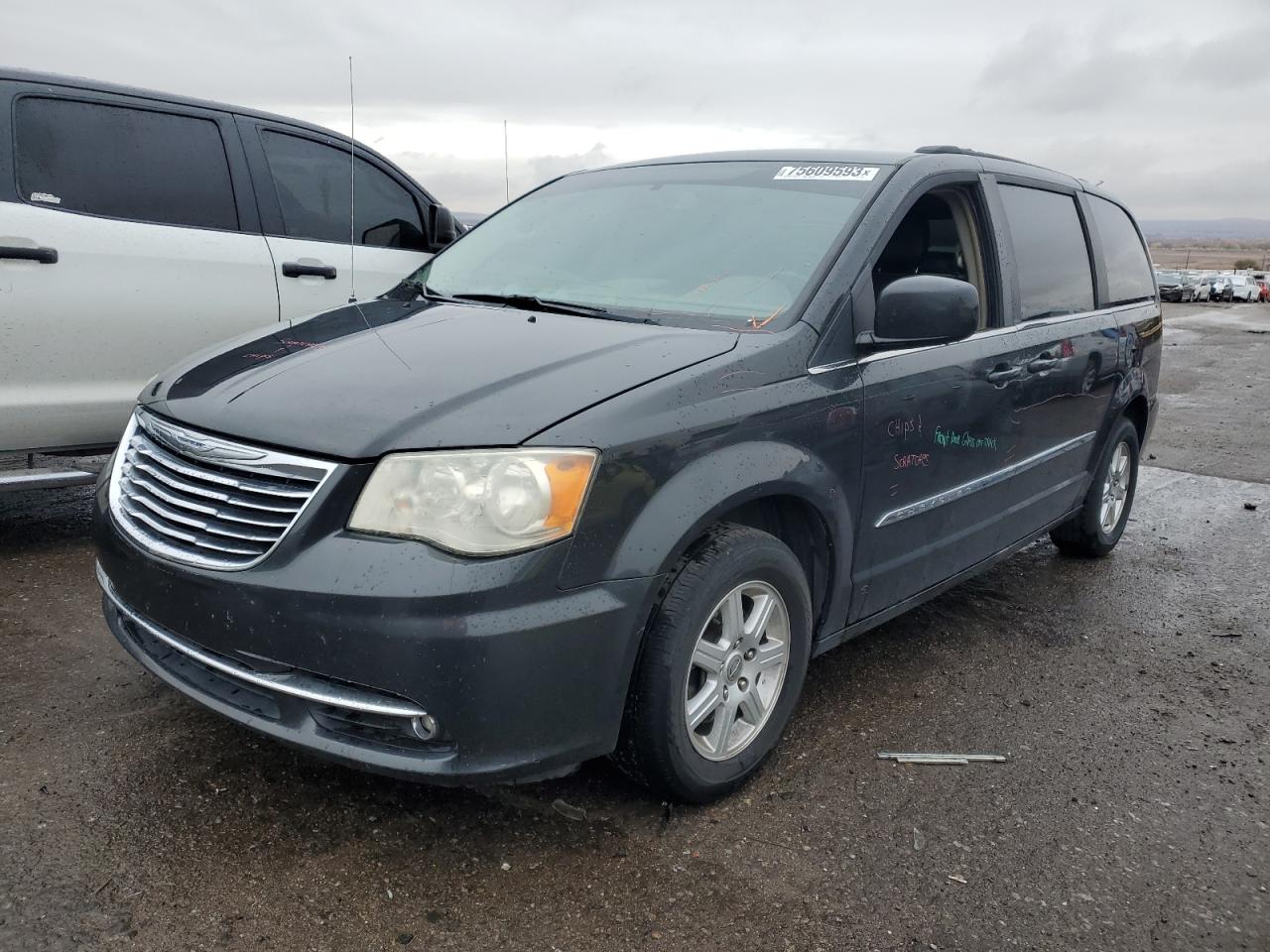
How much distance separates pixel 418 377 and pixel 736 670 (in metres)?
1.10

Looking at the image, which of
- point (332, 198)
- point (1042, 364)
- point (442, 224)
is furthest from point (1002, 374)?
point (332, 198)

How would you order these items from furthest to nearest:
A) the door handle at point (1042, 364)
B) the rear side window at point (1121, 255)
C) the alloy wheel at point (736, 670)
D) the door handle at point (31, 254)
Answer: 1. the rear side window at point (1121, 255)
2. the door handle at point (31, 254)
3. the door handle at point (1042, 364)
4. the alloy wheel at point (736, 670)

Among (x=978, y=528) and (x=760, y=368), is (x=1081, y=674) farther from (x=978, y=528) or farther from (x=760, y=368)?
(x=760, y=368)

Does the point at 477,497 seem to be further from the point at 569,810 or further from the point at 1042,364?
the point at 1042,364

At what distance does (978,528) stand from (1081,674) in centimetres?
67

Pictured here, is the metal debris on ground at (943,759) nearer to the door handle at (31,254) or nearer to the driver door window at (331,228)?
the driver door window at (331,228)

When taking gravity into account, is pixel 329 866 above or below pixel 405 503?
below

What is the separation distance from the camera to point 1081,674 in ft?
12.9

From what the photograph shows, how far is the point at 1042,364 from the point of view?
405 cm

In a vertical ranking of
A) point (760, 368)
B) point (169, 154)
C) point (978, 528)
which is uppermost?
point (169, 154)

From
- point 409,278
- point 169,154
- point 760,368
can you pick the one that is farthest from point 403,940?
point 169,154

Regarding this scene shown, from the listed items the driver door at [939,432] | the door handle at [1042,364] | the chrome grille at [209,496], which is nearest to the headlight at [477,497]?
the chrome grille at [209,496]

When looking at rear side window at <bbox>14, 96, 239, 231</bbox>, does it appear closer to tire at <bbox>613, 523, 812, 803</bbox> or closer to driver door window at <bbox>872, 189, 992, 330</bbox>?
driver door window at <bbox>872, 189, 992, 330</bbox>

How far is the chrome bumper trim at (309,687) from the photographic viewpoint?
7.63 feet
